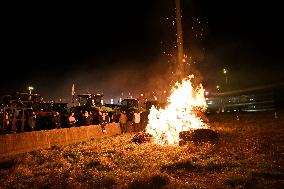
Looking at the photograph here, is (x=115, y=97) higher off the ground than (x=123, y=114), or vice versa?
(x=115, y=97)

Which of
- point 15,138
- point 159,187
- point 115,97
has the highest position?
point 115,97

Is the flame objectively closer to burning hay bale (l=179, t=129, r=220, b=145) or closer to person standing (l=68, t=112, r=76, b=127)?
burning hay bale (l=179, t=129, r=220, b=145)

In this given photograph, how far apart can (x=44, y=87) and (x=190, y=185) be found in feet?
136

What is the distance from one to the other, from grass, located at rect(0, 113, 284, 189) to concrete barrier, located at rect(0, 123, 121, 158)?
570mm

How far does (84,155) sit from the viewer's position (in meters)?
13.8

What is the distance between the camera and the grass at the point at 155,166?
8859 mm

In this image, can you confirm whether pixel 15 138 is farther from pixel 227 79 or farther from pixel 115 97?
pixel 227 79

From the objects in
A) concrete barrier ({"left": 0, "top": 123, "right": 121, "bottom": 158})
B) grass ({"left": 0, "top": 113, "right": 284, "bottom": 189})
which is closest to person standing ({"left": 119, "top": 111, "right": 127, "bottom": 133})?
concrete barrier ({"left": 0, "top": 123, "right": 121, "bottom": 158})

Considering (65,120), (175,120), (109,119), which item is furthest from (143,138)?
(109,119)

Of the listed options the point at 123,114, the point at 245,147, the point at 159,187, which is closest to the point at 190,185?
the point at 159,187

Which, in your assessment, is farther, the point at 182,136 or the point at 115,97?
the point at 115,97

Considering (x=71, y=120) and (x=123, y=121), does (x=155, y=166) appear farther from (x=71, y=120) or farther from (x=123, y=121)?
(x=123, y=121)

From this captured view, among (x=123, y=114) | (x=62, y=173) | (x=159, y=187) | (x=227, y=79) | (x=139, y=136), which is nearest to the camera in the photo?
(x=159, y=187)

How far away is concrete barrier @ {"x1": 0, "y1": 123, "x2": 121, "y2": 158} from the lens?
1380cm
